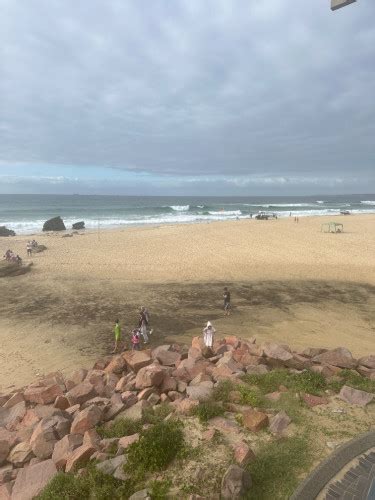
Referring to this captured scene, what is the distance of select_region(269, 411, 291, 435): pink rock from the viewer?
693 centimetres

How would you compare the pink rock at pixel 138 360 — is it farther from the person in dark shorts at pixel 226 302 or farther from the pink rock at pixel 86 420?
the person in dark shorts at pixel 226 302

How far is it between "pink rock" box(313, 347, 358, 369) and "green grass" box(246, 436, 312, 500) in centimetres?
355

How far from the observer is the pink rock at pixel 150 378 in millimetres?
8977

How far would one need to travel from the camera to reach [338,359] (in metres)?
9.84

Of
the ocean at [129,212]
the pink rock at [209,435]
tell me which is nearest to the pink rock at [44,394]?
the pink rock at [209,435]

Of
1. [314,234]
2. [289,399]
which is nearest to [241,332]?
[289,399]

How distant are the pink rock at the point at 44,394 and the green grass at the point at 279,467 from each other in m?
5.28

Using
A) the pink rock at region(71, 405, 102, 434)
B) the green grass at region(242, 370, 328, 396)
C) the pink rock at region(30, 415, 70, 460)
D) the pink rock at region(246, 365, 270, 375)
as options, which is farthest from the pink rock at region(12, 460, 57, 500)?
the pink rock at region(246, 365, 270, 375)

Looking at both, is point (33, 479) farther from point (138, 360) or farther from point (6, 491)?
point (138, 360)

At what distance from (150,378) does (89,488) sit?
10.6 ft

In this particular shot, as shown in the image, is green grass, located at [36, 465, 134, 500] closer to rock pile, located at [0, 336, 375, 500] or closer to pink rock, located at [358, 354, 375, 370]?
rock pile, located at [0, 336, 375, 500]

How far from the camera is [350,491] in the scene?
543 centimetres

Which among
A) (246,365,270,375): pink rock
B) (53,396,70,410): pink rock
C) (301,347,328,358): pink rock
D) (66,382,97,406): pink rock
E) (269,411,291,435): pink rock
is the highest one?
(269,411,291,435): pink rock

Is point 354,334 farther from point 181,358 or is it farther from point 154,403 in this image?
point 154,403
